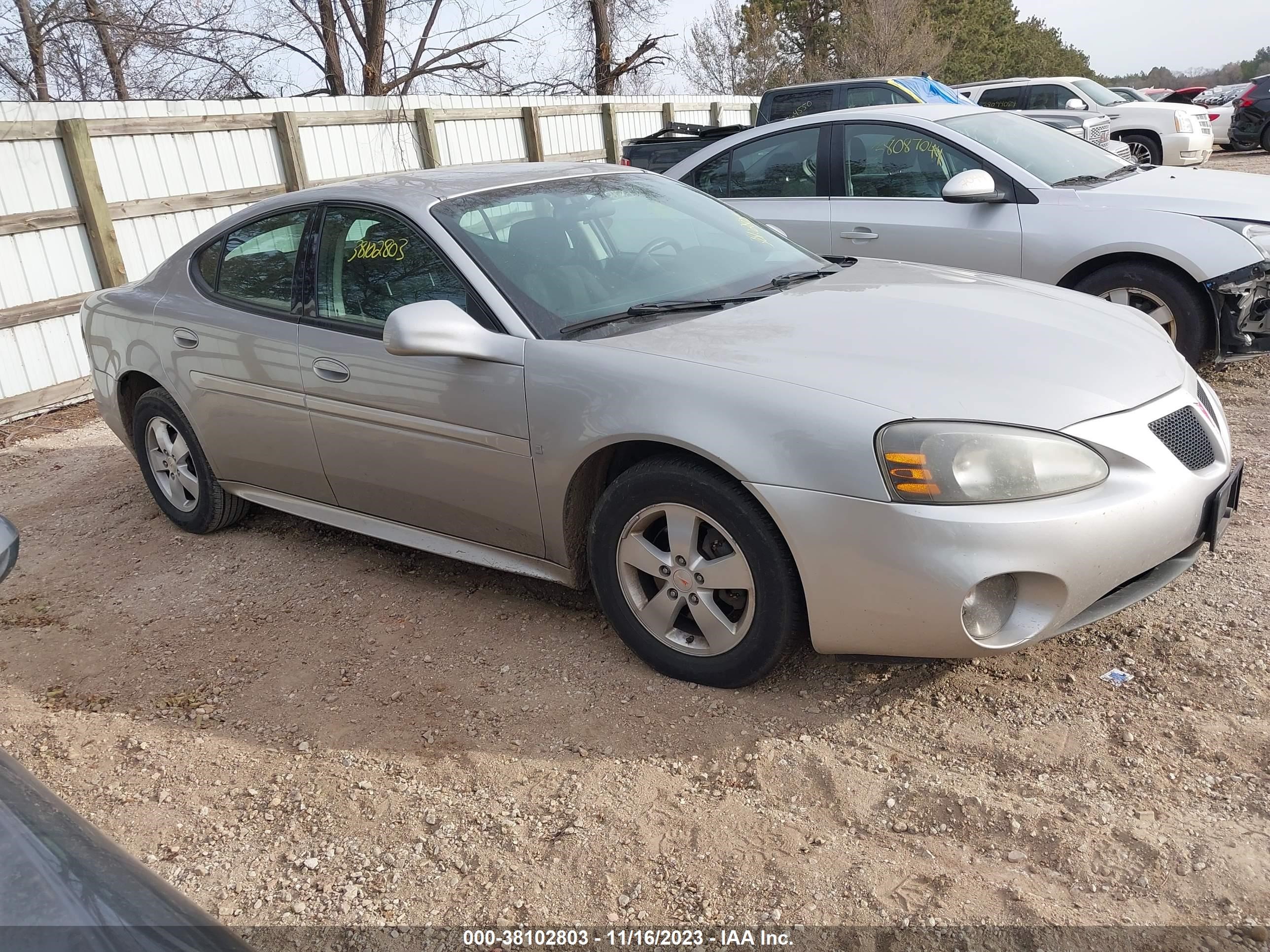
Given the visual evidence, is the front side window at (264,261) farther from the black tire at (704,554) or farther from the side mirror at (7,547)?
the side mirror at (7,547)

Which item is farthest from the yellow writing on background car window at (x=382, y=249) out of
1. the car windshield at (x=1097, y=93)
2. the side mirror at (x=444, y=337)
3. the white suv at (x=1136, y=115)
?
the car windshield at (x=1097, y=93)

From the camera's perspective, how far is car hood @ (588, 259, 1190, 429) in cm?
282

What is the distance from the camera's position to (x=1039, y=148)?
243 inches

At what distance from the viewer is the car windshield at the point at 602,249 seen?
354 cm

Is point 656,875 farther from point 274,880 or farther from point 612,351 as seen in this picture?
point 612,351

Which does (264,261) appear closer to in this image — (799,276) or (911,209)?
(799,276)

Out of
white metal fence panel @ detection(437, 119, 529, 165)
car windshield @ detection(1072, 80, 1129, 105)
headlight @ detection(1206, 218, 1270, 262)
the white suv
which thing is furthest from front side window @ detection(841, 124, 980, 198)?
car windshield @ detection(1072, 80, 1129, 105)

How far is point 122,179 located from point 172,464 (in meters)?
4.80

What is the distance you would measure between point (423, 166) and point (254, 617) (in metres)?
9.10

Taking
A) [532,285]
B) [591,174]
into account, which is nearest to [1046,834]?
[532,285]

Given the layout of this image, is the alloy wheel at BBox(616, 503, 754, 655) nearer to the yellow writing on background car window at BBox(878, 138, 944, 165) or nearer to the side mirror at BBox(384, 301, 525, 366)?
the side mirror at BBox(384, 301, 525, 366)

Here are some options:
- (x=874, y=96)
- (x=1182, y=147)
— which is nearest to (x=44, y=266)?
(x=874, y=96)

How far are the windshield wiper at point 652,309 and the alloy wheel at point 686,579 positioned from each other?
68 cm

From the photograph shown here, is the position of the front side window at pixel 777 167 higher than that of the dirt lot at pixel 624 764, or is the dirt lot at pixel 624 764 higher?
the front side window at pixel 777 167
